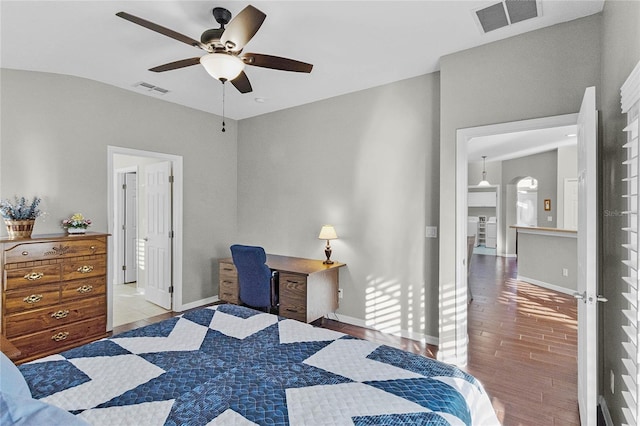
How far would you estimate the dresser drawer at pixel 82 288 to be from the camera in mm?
3196

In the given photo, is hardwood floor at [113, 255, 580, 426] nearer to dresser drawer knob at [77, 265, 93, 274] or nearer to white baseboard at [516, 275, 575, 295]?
white baseboard at [516, 275, 575, 295]

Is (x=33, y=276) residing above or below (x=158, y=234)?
below

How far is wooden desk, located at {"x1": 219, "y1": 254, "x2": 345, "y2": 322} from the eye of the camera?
3.59m

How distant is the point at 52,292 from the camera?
10.2ft

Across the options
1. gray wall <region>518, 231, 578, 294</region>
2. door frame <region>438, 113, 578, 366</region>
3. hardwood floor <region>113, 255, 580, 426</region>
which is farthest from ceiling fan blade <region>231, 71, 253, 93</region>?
gray wall <region>518, 231, 578, 294</region>

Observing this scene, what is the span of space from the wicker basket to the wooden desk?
7.03 feet

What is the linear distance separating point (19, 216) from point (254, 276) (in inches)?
86.7

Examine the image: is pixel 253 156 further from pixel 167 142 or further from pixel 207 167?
pixel 167 142

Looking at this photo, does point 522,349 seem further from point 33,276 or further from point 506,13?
point 33,276

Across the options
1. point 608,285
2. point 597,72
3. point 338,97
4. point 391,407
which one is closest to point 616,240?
point 608,285

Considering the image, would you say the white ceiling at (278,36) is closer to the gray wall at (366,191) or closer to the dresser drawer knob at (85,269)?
the gray wall at (366,191)

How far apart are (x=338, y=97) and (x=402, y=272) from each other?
2275 mm

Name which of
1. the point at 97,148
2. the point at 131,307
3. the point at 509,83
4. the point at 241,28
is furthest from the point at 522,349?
the point at 97,148

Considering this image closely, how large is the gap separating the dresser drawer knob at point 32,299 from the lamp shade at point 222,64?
2618mm
